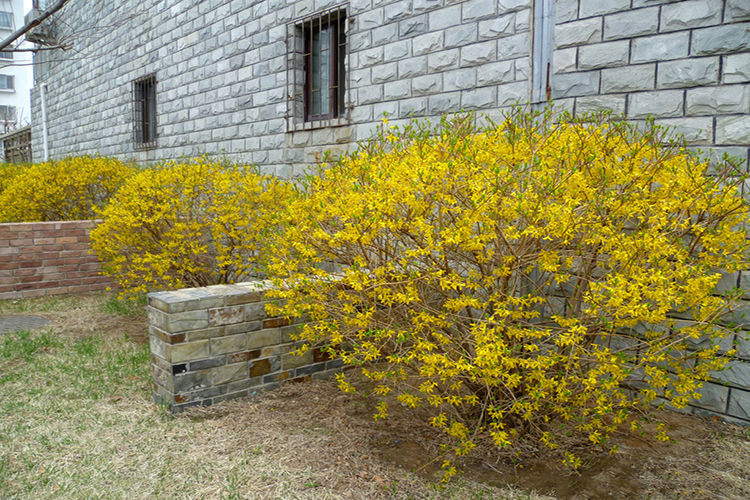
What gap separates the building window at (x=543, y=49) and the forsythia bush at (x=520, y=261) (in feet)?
3.96

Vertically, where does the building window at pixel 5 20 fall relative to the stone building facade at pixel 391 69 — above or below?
above

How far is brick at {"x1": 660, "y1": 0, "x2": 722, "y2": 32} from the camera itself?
342cm

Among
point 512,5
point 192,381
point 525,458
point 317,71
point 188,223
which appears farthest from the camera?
point 317,71

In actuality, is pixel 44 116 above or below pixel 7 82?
below

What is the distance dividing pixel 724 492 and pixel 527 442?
3.18 feet

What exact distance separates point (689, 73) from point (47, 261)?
745 cm

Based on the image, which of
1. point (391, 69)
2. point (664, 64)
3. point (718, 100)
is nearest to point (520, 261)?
point (718, 100)

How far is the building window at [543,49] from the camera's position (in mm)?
4238

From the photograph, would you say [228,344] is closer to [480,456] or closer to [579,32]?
[480,456]

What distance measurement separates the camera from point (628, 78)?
3.81 m

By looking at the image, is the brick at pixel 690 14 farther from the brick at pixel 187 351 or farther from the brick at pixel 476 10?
the brick at pixel 187 351

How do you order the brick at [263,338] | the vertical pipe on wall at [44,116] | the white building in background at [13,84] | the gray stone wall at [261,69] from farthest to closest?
1. the white building in background at [13,84]
2. the vertical pipe on wall at [44,116]
3. the gray stone wall at [261,69]
4. the brick at [263,338]

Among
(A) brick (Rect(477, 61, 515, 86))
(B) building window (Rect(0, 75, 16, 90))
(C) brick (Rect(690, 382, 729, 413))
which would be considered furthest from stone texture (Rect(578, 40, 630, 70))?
(B) building window (Rect(0, 75, 16, 90))

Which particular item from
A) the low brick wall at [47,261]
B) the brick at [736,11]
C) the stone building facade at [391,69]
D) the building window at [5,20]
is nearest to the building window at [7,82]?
the building window at [5,20]
